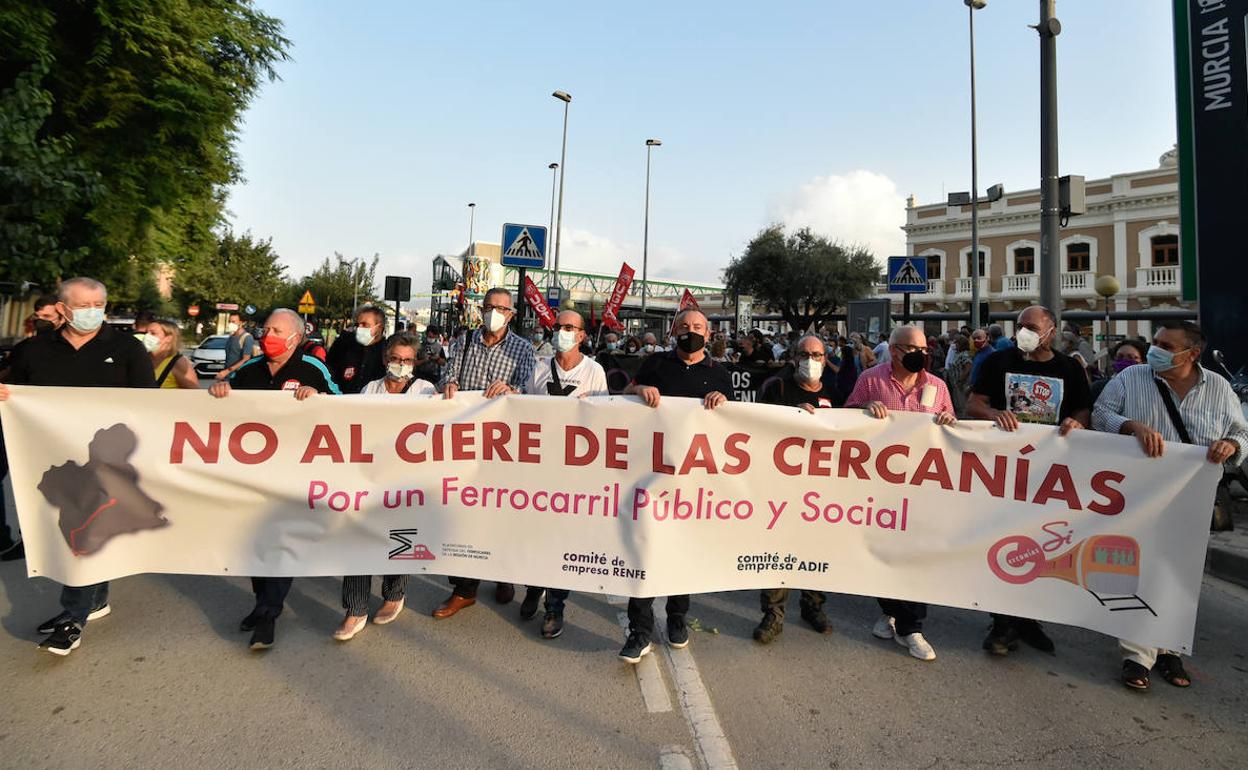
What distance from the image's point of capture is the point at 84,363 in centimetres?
422

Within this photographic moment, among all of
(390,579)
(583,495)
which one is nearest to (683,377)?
(583,495)

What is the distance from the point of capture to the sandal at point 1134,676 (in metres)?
3.59

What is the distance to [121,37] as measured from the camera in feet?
50.9

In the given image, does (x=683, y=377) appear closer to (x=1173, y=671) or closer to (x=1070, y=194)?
(x=1173, y=671)

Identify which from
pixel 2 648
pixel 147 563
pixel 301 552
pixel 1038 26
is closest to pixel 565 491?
pixel 301 552

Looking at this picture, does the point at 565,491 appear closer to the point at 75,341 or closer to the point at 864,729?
the point at 864,729

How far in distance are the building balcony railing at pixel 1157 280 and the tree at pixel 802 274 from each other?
1299 cm

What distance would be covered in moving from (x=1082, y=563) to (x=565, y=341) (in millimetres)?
3124

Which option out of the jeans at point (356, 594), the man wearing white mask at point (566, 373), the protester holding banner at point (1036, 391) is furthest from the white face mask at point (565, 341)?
the protester holding banner at point (1036, 391)

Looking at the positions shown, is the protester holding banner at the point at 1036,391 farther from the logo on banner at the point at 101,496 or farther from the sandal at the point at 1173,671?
the logo on banner at the point at 101,496

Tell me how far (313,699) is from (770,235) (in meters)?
42.9

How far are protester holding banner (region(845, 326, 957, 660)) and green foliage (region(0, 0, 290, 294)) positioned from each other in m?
13.5

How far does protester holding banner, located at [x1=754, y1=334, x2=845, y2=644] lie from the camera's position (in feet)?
13.5

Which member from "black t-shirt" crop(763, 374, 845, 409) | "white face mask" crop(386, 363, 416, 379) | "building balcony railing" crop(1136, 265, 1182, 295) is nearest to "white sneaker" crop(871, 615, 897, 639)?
"black t-shirt" crop(763, 374, 845, 409)
